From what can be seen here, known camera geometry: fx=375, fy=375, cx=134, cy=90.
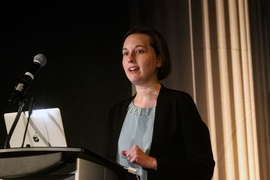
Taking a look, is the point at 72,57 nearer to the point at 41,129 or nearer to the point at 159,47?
the point at 41,129

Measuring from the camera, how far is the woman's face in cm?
165

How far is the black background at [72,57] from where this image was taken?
3.10 metres

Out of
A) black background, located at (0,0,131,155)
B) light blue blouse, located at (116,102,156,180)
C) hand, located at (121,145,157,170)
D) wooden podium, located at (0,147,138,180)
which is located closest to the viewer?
wooden podium, located at (0,147,138,180)

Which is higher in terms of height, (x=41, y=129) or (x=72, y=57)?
(x=72, y=57)

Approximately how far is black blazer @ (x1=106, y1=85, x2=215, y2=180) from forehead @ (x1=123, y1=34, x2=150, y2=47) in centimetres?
23

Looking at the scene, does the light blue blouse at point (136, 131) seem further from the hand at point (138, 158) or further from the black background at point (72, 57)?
the black background at point (72, 57)

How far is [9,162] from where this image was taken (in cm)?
96

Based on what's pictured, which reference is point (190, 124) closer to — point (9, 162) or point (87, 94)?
point (9, 162)

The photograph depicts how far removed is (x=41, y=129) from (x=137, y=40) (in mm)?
624

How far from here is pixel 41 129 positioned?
1794 millimetres

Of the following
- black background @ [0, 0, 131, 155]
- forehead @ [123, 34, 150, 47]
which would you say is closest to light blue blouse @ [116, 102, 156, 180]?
forehead @ [123, 34, 150, 47]

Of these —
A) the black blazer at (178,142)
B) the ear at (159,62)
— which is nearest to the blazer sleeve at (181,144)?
the black blazer at (178,142)

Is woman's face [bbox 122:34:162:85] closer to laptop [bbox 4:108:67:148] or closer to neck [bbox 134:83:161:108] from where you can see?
neck [bbox 134:83:161:108]

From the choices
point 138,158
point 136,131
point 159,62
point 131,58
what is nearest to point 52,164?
point 138,158
